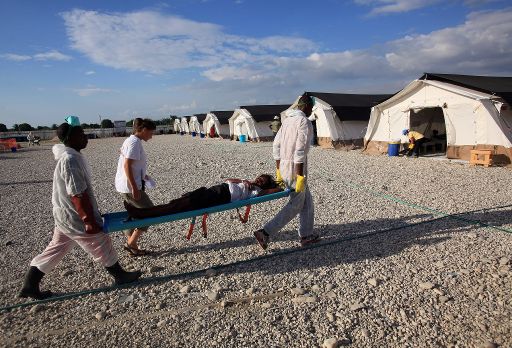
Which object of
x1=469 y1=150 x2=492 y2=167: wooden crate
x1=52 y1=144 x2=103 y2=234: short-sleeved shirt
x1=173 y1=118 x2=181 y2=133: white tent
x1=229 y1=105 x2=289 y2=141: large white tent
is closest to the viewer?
x1=52 y1=144 x2=103 y2=234: short-sleeved shirt

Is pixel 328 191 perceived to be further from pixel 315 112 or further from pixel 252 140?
Result: pixel 252 140

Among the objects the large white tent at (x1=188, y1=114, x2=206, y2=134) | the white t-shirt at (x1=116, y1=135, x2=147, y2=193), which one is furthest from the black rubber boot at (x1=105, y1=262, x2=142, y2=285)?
the large white tent at (x1=188, y1=114, x2=206, y2=134)

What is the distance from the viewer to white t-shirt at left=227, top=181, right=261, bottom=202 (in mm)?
4523

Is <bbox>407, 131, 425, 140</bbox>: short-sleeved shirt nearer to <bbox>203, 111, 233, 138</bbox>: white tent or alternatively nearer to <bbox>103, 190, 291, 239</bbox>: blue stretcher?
<bbox>103, 190, 291, 239</bbox>: blue stretcher

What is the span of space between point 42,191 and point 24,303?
7768 millimetres

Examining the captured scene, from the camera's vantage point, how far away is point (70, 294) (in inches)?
Result: 143

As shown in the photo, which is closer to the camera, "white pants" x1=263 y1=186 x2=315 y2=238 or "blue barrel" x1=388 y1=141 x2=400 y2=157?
"white pants" x1=263 y1=186 x2=315 y2=238

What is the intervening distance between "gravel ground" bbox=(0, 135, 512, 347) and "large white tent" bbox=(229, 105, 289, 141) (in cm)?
2000

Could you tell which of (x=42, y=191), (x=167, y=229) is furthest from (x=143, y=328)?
(x=42, y=191)

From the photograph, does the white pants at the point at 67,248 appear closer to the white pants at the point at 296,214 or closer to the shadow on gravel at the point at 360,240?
the shadow on gravel at the point at 360,240

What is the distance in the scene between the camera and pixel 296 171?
4531 mm

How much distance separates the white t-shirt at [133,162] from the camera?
4.18 meters

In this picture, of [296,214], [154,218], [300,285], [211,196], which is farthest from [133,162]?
[300,285]

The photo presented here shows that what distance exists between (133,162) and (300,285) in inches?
99.2
